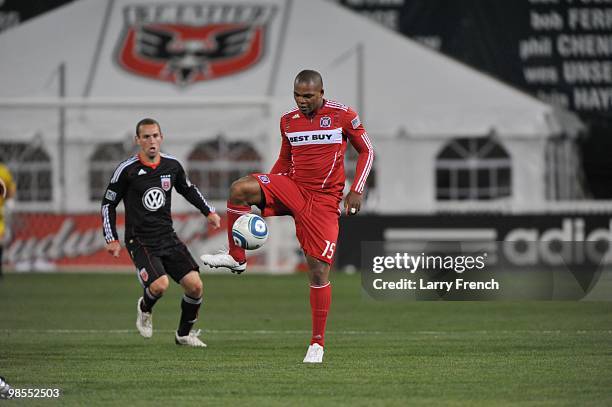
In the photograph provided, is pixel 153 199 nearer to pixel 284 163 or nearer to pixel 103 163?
pixel 284 163

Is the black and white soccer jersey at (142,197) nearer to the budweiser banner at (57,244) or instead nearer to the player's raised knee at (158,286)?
the player's raised knee at (158,286)

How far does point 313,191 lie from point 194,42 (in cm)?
1768

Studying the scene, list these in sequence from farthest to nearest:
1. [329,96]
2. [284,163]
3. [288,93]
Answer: [288,93], [329,96], [284,163]

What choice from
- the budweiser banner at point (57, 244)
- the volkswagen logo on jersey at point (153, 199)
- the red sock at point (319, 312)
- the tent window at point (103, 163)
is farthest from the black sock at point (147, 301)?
the tent window at point (103, 163)

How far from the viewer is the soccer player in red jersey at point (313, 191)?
30.1 feet

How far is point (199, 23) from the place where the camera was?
2645 cm

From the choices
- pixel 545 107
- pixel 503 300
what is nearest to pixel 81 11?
pixel 545 107

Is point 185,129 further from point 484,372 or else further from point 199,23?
point 484,372

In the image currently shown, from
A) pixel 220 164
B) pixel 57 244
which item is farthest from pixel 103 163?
pixel 220 164

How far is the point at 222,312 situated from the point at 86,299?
108 inches

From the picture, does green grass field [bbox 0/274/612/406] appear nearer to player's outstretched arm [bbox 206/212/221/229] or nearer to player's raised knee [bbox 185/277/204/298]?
player's raised knee [bbox 185/277/204/298]

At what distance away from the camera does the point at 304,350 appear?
Answer: 402 inches

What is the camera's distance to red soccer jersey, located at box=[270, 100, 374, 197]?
9250 mm

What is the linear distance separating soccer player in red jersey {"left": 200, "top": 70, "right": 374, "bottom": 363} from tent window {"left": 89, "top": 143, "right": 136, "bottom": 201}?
13530mm
